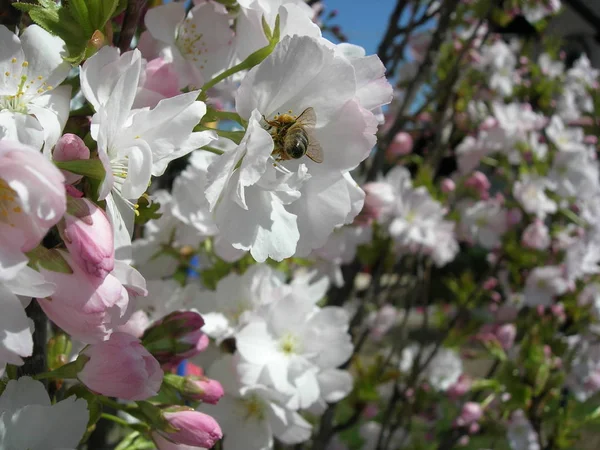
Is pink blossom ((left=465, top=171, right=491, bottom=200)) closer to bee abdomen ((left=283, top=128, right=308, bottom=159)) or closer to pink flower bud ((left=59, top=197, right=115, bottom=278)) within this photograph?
bee abdomen ((left=283, top=128, right=308, bottom=159))

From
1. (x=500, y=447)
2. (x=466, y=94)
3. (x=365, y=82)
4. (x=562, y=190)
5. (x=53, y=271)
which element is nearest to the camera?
(x=53, y=271)

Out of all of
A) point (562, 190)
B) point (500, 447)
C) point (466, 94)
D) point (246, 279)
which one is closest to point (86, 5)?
point (246, 279)

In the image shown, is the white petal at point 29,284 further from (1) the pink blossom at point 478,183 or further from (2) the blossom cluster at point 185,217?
(1) the pink blossom at point 478,183

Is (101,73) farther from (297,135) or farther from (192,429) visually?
(192,429)

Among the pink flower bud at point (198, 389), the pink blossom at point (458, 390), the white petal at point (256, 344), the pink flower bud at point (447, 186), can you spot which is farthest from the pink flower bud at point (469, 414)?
the pink flower bud at point (198, 389)

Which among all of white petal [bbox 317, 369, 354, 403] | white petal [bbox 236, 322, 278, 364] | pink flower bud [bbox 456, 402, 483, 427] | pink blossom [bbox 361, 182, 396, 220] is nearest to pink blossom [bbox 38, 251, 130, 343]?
white petal [bbox 236, 322, 278, 364]

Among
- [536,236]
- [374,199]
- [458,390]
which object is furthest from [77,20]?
[458,390]

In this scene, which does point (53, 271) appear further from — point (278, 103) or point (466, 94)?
point (466, 94)
